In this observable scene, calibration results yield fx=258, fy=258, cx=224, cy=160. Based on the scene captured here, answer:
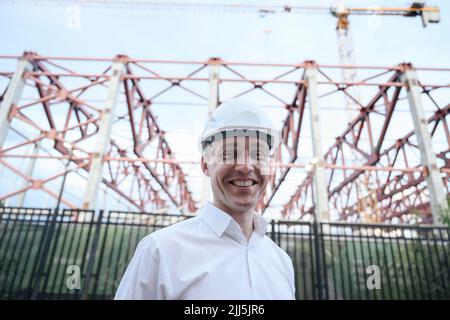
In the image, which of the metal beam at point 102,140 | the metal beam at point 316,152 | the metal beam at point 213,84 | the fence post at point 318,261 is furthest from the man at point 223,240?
the metal beam at point 213,84

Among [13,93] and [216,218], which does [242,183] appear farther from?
[13,93]

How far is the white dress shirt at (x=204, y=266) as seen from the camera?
126 cm

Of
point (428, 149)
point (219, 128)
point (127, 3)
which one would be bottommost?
point (219, 128)

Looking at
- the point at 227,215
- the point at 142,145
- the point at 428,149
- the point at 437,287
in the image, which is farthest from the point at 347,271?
the point at 142,145

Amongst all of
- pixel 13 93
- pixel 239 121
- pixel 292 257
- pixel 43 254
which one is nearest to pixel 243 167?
pixel 239 121

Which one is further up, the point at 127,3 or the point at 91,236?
the point at 127,3

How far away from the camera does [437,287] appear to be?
24.3 feet

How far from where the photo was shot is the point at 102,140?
13188 millimetres

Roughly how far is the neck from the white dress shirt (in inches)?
1.4

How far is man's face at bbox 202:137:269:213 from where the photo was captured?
142 centimetres

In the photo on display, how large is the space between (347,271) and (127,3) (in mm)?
50162

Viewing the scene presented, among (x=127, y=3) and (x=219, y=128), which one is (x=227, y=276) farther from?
(x=127, y=3)

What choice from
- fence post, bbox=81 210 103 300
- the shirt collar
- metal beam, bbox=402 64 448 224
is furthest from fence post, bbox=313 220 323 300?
metal beam, bbox=402 64 448 224
